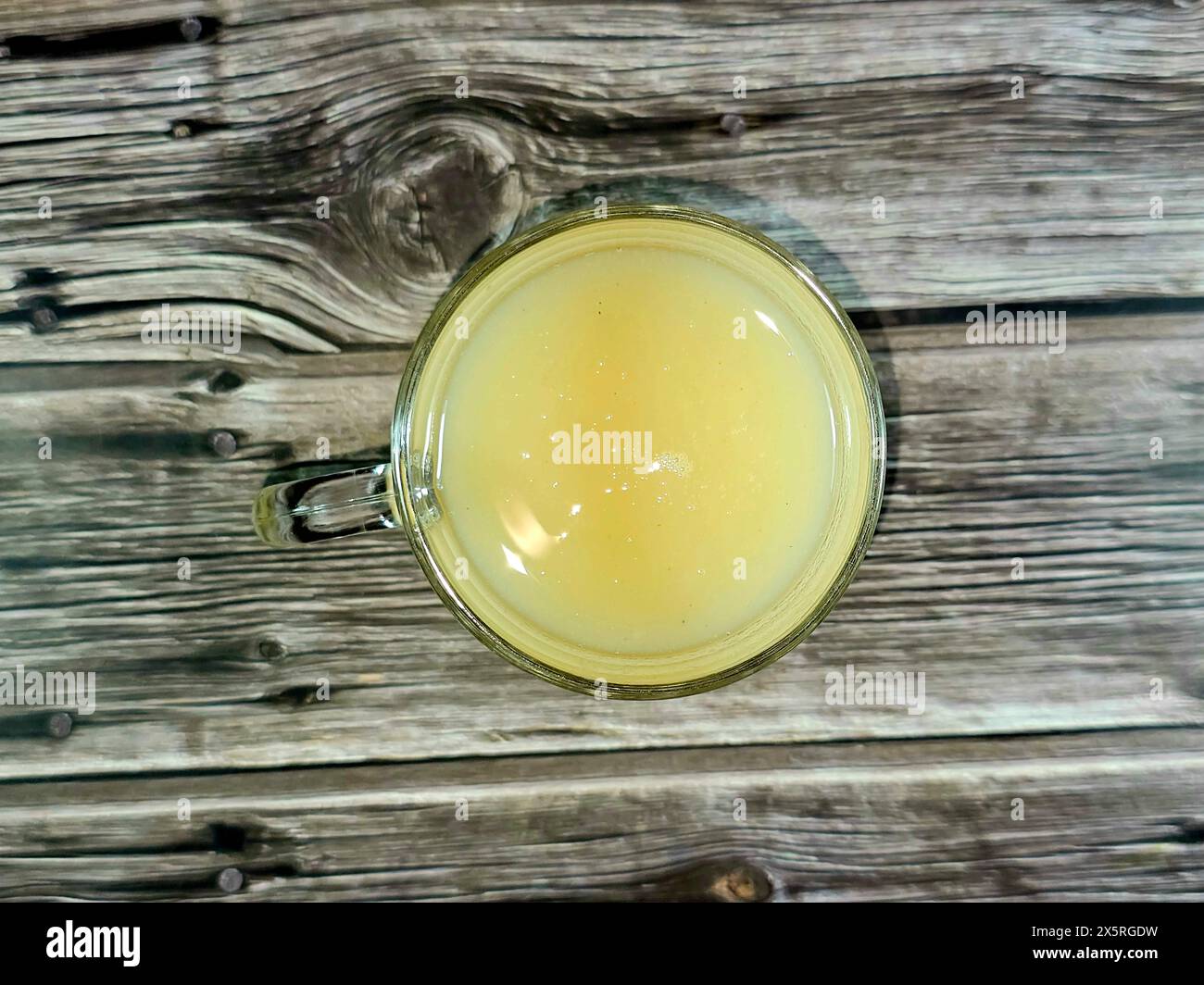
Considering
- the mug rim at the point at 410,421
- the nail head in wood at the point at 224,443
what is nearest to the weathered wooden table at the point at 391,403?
the nail head in wood at the point at 224,443

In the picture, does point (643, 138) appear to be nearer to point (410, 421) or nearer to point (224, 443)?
point (410, 421)

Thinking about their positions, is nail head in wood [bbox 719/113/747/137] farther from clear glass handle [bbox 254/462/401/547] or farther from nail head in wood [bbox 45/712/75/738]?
nail head in wood [bbox 45/712/75/738]

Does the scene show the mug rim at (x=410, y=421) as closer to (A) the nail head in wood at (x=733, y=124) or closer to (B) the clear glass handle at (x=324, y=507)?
(B) the clear glass handle at (x=324, y=507)

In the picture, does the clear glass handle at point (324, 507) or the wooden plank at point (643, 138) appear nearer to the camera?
the clear glass handle at point (324, 507)
